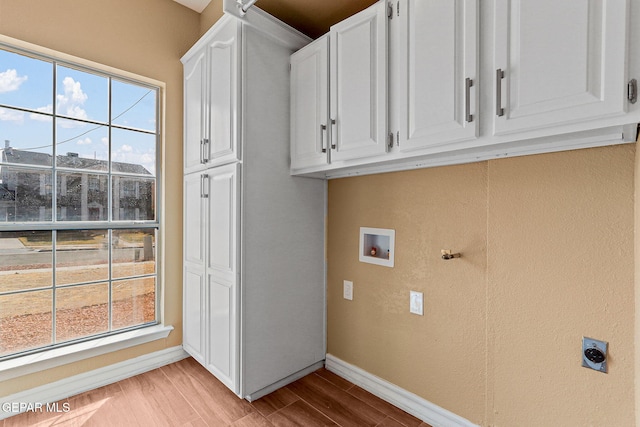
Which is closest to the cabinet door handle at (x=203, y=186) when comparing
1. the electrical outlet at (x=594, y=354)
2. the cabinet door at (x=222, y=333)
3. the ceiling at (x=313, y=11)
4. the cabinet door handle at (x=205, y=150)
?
the cabinet door handle at (x=205, y=150)

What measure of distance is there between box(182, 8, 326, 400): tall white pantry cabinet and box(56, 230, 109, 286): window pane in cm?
60

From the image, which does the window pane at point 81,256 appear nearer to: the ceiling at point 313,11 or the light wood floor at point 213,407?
the light wood floor at point 213,407

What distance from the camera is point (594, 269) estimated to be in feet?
3.93

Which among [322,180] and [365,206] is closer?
[365,206]

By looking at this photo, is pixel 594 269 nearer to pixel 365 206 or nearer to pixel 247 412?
pixel 365 206

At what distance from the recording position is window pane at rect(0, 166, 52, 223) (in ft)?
5.94

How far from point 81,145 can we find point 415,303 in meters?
2.39

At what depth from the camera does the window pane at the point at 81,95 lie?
2.00 m

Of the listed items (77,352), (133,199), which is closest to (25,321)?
(77,352)

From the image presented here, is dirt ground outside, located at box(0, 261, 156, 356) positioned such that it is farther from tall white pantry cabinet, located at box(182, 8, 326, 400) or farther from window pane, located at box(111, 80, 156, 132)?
window pane, located at box(111, 80, 156, 132)

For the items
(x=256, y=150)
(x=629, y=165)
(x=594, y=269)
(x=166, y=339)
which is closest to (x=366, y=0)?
(x=256, y=150)

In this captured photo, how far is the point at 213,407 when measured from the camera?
1818mm

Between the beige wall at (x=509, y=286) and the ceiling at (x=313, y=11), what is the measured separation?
108 cm

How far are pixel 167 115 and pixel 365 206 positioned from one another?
1.68m
